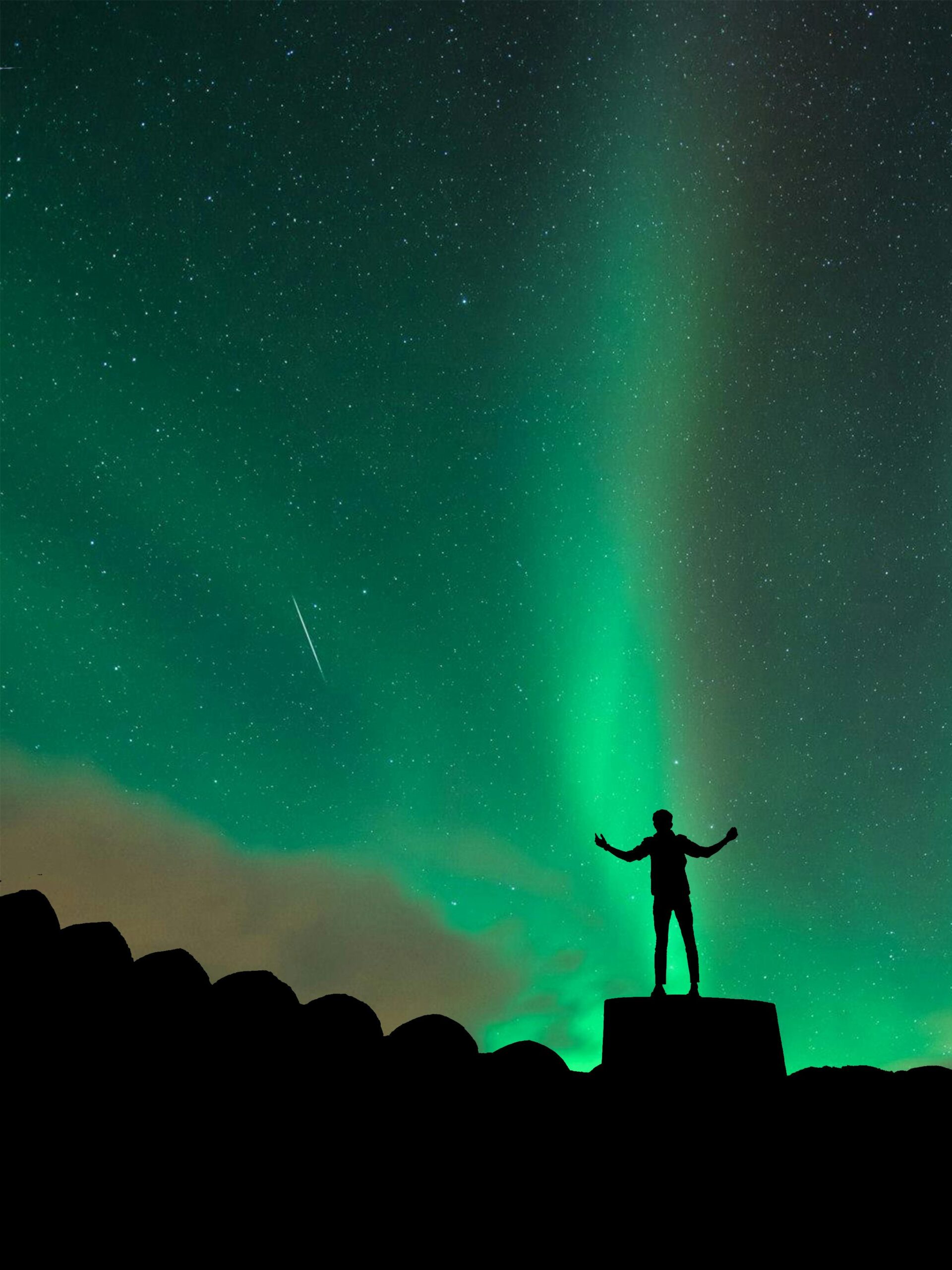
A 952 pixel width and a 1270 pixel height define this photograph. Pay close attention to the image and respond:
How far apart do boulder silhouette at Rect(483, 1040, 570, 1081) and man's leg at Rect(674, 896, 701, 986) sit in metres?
2.32

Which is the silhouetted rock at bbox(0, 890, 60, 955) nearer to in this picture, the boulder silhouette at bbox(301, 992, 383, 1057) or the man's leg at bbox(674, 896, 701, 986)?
the boulder silhouette at bbox(301, 992, 383, 1057)

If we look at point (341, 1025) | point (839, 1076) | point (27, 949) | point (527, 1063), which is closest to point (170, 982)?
point (27, 949)

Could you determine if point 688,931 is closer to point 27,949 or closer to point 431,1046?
point 431,1046

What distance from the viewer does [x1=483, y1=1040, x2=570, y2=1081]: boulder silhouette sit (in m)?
12.0

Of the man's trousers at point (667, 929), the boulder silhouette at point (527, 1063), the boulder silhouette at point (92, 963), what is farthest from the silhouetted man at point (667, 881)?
the boulder silhouette at point (92, 963)

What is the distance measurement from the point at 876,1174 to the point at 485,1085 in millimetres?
4849

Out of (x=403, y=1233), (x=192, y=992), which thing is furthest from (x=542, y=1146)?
(x=192, y=992)

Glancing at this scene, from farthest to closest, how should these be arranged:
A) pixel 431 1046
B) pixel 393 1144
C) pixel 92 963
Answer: pixel 431 1046
pixel 92 963
pixel 393 1144

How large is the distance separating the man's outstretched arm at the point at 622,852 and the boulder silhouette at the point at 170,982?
579 centimetres

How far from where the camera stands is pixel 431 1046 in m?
12.3

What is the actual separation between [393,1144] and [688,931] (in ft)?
15.1

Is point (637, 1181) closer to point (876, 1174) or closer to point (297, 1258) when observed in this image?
point (876, 1174)

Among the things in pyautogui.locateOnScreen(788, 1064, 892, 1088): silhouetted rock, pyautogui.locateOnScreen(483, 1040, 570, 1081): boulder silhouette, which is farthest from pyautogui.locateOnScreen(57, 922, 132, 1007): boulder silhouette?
pyautogui.locateOnScreen(788, 1064, 892, 1088): silhouetted rock

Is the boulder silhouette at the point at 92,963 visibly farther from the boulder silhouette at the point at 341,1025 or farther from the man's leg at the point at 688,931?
the man's leg at the point at 688,931
